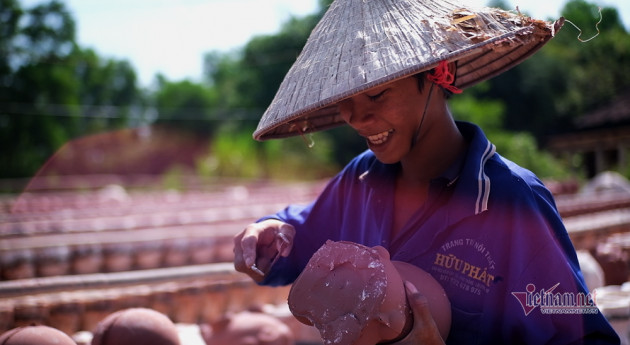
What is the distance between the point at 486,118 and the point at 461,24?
61.4ft

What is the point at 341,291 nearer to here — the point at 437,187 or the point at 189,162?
the point at 437,187

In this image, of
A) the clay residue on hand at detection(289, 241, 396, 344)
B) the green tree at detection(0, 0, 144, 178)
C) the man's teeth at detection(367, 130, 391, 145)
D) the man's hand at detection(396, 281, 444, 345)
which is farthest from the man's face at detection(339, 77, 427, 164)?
the green tree at detection(0, 0, 144, 178)

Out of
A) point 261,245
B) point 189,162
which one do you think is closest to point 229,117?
point 189,162

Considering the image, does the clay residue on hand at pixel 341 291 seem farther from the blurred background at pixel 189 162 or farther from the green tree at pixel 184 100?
the green tree at pixel 184 100

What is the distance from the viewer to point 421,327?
1441mm

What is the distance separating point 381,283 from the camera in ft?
4.72

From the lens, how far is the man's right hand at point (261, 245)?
2.02m

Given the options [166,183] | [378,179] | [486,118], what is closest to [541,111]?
[486,118]

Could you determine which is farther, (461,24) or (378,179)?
(378,179)

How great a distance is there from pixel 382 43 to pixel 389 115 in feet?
0.71

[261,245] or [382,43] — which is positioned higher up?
[382,43]

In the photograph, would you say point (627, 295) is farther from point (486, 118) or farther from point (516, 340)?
point (486, 118)

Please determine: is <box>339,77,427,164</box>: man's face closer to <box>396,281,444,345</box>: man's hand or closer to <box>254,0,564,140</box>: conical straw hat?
<box>254,0,564,140</box>: conical straw hat

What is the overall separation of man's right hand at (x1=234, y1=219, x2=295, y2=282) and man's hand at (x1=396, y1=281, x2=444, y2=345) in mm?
710
